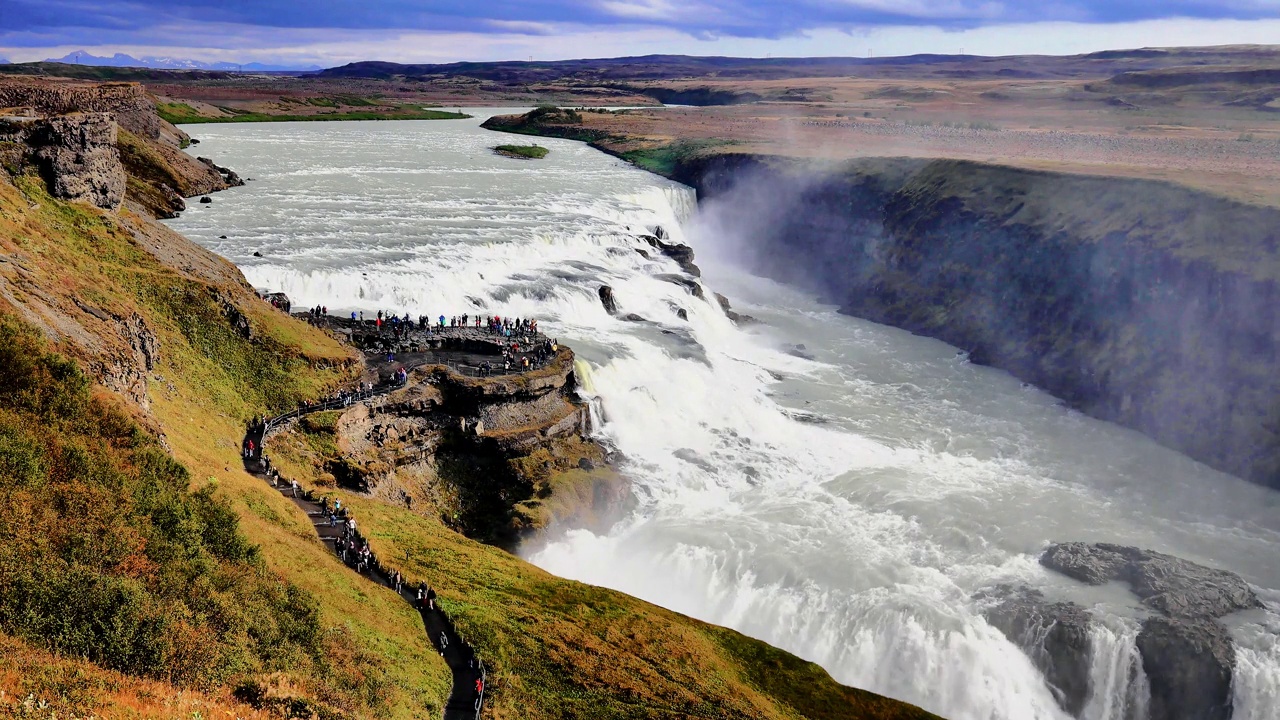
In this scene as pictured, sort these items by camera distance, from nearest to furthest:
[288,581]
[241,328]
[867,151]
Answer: [288,581]
[241,328]
[867,151]

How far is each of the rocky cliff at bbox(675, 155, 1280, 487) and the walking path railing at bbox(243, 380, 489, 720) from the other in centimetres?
3953

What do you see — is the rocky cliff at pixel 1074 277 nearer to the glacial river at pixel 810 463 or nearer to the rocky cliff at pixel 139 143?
the glacial river at pixel 810 463

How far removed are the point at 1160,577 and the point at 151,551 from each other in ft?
103

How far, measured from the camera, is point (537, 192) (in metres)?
83.4

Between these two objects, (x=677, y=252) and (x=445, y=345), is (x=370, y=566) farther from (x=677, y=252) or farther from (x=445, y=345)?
(x=677, y=252)

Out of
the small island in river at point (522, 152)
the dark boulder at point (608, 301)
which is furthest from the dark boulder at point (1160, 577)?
the small island in river at point (522, 152)

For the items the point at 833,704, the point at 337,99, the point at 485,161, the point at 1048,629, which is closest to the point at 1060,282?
the point at 1048,629

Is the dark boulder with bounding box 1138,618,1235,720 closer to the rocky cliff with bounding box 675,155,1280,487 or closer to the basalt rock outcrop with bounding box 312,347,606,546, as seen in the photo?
the rocky cliff with bounding box 675,155,1280,487

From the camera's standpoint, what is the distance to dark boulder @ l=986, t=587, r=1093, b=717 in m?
28.4

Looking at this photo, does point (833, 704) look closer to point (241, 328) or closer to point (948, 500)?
point (948, 500)

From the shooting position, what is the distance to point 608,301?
54.0 m

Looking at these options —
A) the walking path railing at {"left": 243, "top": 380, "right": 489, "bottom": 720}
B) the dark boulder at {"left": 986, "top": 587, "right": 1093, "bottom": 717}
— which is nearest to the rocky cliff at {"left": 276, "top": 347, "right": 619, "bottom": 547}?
the walking path railing at {"left": 243, "top": 380, "right": 489, "bottom": 720}

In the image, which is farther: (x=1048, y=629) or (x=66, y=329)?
(x=1048, y=629)

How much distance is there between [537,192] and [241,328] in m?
50.8
